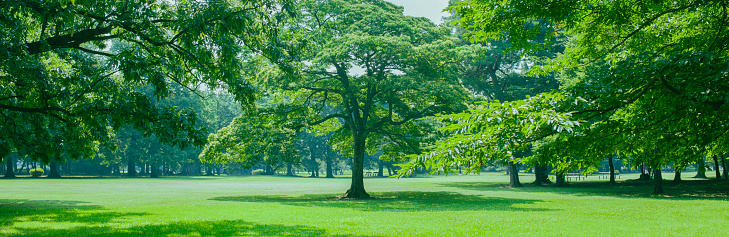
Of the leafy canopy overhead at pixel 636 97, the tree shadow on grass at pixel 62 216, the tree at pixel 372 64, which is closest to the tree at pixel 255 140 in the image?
the tree at pixel 372 64

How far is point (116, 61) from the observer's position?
935cm

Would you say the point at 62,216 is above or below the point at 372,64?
below

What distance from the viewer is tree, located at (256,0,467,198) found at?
2153cm

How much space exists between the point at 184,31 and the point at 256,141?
15019 millimetres

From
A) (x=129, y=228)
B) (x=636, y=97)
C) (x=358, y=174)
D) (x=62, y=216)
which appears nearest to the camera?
(x=636, y=97)

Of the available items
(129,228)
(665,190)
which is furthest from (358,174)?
(665,190)

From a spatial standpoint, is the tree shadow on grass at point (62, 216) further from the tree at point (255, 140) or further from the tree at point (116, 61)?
the tree at point (255, 140)

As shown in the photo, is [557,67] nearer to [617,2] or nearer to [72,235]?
[617,2]

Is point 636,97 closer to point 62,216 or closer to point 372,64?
point 62,216

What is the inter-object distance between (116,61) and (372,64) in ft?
54.3

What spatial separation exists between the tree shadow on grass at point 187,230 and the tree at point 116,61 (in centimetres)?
215

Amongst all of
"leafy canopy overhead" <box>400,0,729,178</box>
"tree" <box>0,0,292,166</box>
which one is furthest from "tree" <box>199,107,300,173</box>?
"leafy canopy overhead" <box>400,0,729,178</box>

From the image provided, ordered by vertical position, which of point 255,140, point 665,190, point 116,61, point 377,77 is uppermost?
point 377,77

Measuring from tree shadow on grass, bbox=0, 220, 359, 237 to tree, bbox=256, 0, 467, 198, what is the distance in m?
10.2
